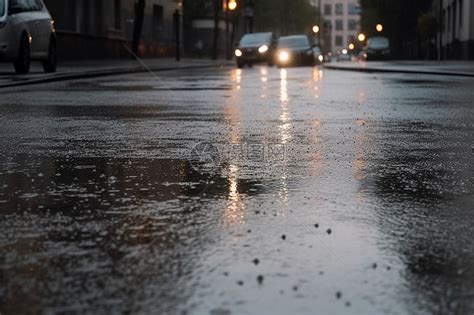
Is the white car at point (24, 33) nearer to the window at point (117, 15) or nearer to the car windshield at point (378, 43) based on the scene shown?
the window at point (117, 15)

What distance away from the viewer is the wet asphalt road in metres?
3.07

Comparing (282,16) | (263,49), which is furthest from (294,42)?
(282,16)

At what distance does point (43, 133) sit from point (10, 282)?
5.74 meters

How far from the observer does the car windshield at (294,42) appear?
40.2 meters

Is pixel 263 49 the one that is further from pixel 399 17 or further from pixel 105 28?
pixel 399 17

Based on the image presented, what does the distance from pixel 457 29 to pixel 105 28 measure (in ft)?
63.6

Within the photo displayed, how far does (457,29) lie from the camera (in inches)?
1937

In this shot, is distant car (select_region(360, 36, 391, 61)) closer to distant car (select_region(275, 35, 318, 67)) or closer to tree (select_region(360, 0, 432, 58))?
tree (select_region(360, 0, 432, 58))

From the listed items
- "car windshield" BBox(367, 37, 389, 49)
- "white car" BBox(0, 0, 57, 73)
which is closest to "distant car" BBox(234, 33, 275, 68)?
"car windshield" BBox(367, 37, 389, 49)

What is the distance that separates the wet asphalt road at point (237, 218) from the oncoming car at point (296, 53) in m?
30.4

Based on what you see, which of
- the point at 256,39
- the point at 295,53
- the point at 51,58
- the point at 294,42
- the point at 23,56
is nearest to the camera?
the point at 23,56

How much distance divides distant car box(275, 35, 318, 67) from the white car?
1918 centimetres
